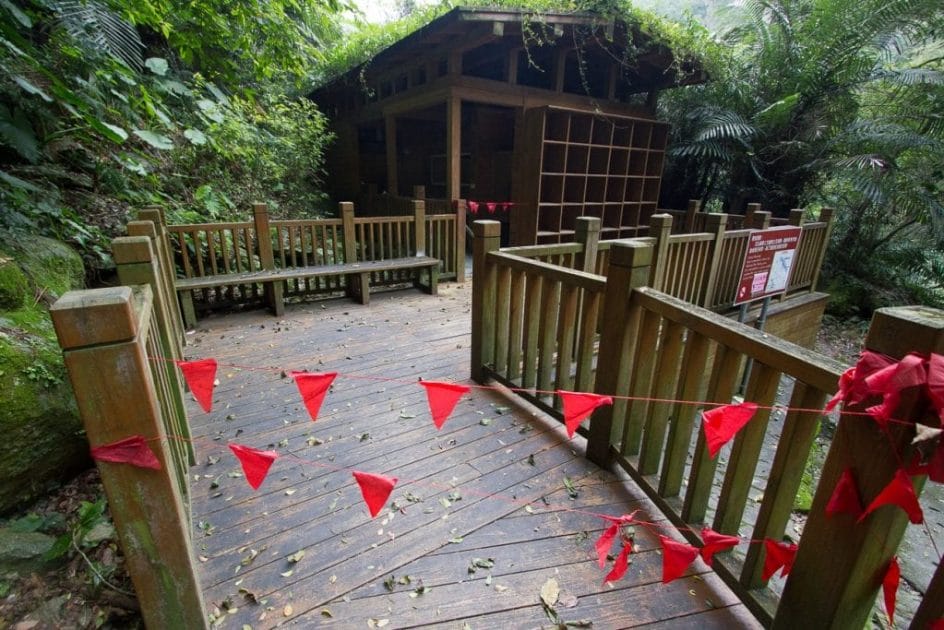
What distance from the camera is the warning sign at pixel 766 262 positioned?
380cm

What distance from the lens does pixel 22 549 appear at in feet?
5.55

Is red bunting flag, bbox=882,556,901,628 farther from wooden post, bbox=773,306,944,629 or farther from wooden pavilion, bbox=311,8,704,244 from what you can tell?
wooden pavilion, bbox=311,8,704,244

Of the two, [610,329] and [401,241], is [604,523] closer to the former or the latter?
[610,329]

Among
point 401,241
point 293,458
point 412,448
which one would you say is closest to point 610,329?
point 412,448

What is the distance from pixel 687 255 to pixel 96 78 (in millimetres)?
5688

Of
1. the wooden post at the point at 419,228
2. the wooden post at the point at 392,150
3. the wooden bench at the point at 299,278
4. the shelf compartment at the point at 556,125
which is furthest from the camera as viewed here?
the wooden post at the point at 392,150

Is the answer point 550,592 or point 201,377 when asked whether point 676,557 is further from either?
point 201,377

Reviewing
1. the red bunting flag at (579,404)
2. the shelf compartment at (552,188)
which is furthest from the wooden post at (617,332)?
the shelf compartment at (552,188)

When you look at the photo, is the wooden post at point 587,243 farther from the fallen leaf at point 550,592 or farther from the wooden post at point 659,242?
the fallen leaf at point 550,592

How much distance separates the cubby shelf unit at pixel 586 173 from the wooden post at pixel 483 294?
3.95 meters

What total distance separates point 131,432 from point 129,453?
0.17 feet

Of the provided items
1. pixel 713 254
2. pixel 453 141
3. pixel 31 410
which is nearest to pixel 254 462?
pixel 31 410

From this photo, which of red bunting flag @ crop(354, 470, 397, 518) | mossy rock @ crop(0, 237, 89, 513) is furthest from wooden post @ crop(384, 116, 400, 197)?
red bunting flag @ crop(354, 470, 397, 518)

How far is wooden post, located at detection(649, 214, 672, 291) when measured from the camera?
3.84m
